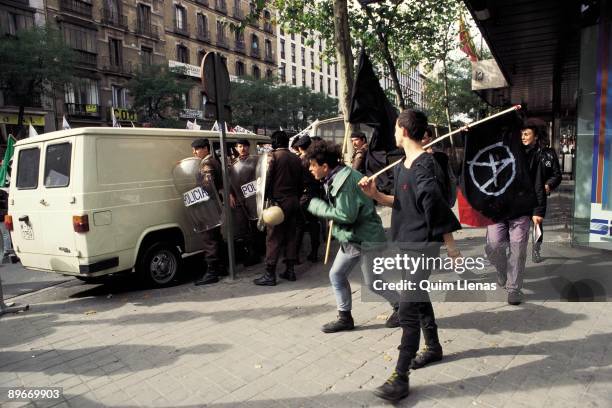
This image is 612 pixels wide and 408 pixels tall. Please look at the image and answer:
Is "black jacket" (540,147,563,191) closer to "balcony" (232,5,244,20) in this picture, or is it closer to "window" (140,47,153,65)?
"window" (140,47,153,65)

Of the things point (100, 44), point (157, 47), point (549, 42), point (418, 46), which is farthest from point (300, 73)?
point (549, 42)

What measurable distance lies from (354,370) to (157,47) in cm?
3996

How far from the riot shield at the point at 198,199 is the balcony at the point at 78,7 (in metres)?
30.4

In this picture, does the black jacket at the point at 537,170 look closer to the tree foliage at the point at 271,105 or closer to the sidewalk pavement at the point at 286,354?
the sidewalk pavement at the point at 286,354

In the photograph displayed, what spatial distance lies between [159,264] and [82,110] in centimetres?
2888

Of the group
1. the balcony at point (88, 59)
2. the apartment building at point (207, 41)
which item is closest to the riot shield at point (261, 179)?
the balcony at point (88, 59)

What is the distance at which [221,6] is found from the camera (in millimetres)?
45688

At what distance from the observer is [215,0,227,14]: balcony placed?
148 ft

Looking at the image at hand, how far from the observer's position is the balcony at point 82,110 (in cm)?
2959

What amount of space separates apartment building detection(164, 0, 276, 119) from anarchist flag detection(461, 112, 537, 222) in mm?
34034

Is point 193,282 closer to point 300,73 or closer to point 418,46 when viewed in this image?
point 418,46

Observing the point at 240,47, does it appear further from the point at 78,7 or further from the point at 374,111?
the point at 374,111

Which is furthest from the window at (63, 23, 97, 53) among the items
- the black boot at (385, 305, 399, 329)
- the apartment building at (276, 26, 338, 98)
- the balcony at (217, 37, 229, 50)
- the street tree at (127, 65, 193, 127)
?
the black boot at (385, 305, 399, 329)

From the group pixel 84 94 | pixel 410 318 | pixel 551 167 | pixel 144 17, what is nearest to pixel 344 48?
pixel 551 167
